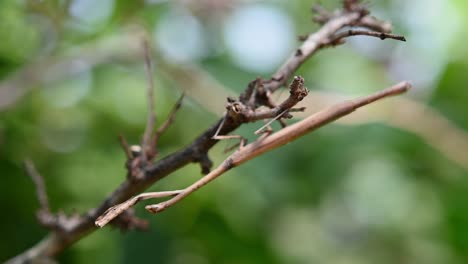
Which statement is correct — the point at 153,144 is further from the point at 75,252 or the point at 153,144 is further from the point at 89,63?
the point at 89,63

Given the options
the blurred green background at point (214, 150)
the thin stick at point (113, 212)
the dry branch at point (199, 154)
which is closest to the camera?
the thin stick at point (113, 212)

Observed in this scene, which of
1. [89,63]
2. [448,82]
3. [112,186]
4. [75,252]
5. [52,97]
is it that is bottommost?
[75,252]

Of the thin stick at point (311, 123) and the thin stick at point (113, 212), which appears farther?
the thin stick at point (311, 123)

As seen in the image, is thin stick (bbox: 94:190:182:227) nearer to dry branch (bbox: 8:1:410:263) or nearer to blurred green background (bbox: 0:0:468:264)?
dry branch (bbox: 8:1:410:263)

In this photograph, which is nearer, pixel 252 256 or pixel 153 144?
pixel 153 144

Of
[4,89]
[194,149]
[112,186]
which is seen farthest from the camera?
[112,186]

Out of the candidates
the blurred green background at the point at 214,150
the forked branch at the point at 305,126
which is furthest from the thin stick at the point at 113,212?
the blurred green background at the point at 214,150

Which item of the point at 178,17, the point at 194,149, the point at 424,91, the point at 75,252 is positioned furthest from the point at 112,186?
the point at 424,91

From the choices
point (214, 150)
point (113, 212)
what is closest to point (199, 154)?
point (113, 212)

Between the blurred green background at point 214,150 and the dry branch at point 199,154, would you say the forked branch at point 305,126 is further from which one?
the blurred green background at point 214,150
